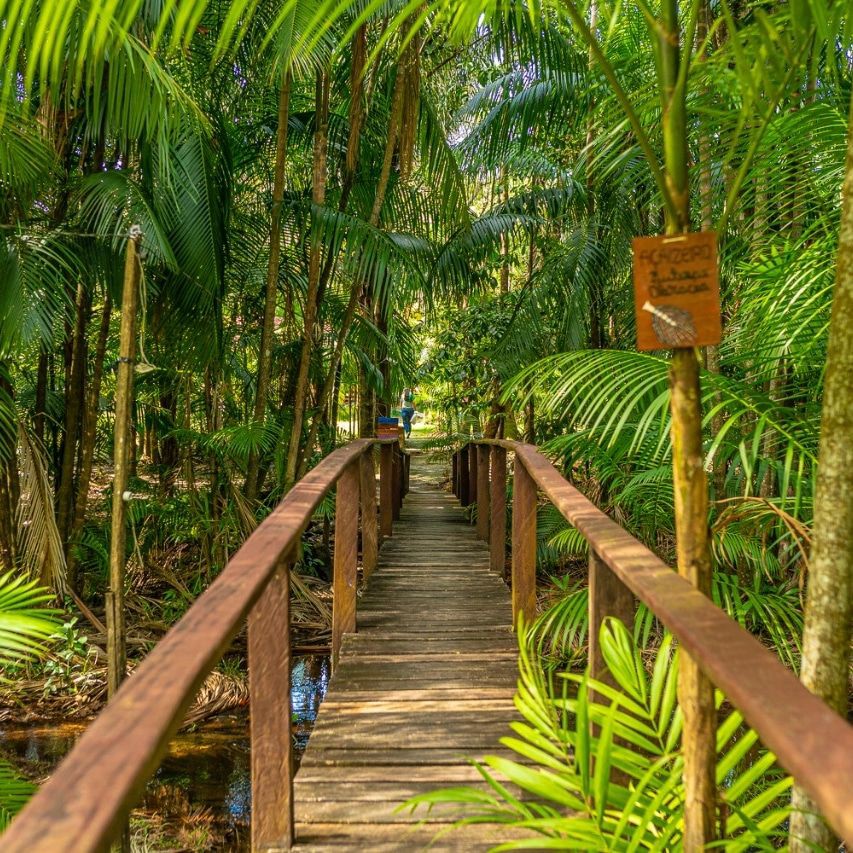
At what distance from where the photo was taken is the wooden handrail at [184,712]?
1.90 feet

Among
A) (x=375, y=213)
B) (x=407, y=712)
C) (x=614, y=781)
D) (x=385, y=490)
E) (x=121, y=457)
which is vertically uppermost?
(x=375, y=213)

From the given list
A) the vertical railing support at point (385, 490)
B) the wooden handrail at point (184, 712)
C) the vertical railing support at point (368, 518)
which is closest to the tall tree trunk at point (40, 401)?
the vertical railing support at point (368, 518)

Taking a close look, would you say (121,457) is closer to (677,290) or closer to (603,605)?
(603,605)

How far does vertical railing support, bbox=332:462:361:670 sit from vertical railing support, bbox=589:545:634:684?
161 centimetres

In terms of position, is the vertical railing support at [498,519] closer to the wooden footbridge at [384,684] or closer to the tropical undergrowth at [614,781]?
the wooden footbridge at [384,684]

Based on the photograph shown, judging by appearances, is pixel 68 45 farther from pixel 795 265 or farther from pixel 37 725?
pixel 37 725

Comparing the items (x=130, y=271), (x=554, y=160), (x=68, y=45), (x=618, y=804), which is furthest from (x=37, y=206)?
(x=554, y=160)

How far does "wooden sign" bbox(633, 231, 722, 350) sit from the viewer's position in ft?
3.71

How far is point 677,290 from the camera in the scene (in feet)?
3.78

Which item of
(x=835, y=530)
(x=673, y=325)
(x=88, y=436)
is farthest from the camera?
(x=88, y=436)

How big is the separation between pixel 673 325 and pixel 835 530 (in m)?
0.45

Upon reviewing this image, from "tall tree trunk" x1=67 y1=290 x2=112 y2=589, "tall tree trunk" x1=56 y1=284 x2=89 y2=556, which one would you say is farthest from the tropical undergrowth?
"tall tree trunk" x1=56 y1=284 x2=89 y2=556

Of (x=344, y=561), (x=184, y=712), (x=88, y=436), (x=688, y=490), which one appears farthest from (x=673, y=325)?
(x=88, y=436)

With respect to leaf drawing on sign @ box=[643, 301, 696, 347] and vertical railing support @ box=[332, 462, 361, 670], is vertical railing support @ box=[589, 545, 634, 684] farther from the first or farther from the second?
vertical railing support @ box=[332, 462, 361, 670]
